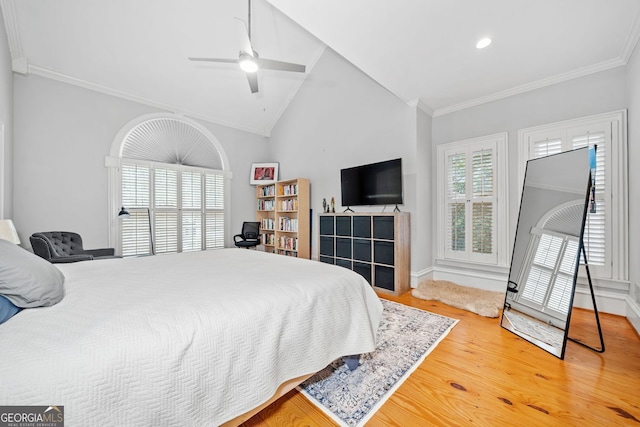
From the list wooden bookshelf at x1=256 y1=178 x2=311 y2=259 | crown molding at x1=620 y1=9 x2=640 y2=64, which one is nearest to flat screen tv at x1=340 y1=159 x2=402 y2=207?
wooden bookshelf at x1=256 y1=178 x2=311 y2=259

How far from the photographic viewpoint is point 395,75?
293cm

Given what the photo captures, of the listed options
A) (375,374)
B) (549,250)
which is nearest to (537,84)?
(549,250)

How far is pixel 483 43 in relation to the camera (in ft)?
7.84

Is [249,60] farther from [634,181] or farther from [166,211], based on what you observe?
[634,181]

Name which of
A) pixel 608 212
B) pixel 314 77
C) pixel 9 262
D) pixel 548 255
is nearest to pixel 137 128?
pixel 314 77

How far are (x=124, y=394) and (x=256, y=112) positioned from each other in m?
5.31

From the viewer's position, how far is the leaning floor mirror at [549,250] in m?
2.01

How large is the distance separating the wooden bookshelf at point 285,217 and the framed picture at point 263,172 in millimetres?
175

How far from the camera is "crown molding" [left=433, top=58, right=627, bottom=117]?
267cm

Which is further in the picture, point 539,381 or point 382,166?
point 382,166

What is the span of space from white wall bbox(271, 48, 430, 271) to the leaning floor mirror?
4.08ft

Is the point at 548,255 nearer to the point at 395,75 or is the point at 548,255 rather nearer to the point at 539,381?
the point at 539,381

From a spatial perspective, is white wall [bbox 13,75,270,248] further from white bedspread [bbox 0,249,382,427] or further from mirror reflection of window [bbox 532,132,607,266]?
mirror reflection of window [bbox 532,132,607,266]

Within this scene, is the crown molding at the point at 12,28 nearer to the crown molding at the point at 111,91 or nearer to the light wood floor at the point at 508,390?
the crown molding at the point at 111,91
